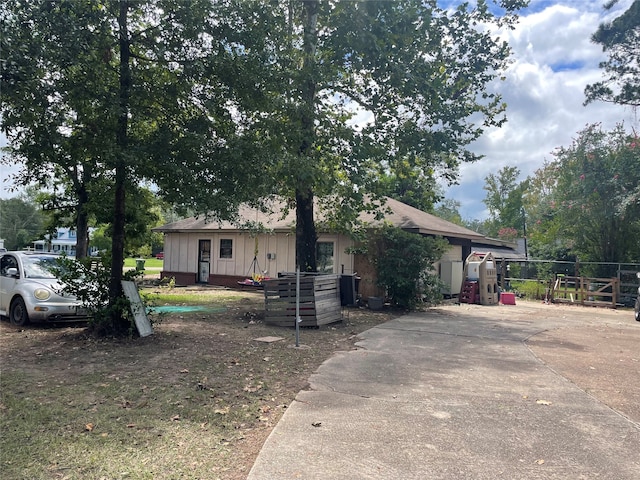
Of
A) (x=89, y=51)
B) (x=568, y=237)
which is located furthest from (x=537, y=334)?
(x=568, y=237)

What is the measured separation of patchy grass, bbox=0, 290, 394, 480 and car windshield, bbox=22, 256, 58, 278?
1092 millimetres

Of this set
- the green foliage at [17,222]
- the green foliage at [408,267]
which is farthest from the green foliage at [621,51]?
the green foliage at [17,222]

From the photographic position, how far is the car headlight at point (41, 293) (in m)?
8.56

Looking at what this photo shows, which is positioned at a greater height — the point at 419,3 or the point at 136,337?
the point at 419,3

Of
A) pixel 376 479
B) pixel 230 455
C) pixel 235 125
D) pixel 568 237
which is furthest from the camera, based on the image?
pixel 568 237

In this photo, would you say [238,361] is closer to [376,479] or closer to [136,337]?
[136,337]

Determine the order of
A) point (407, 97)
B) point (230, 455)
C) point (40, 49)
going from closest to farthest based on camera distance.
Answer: point (230, 455)
point (40, 49)
point (407, 97)

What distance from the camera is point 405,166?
571 inches

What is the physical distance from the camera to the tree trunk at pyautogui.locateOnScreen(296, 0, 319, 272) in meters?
11.0

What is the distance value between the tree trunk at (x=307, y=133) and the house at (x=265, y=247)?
6.78ft

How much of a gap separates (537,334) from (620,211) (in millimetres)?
11500

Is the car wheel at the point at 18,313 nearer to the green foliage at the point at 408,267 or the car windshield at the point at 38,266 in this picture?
the car windshield at the point at 38,266

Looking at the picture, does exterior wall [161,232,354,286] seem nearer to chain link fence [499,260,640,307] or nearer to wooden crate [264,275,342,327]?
wooden crate [264,275,342,327]

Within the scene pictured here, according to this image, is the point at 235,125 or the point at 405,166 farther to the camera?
the point at 405,166
